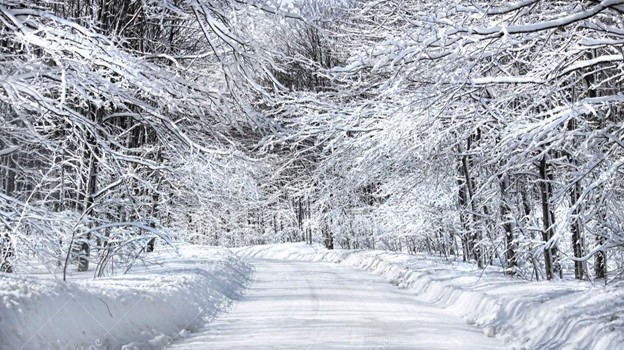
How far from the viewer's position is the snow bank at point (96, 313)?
5277 millimetres

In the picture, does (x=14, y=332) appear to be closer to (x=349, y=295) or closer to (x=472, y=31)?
(x=472, y=31)

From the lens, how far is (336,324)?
7.92 m

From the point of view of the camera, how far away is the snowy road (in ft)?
21.8

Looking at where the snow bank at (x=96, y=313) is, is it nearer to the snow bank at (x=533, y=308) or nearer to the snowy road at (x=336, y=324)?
the snowy road at (x=336, y=324)

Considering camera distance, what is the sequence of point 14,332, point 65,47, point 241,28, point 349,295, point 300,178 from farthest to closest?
1. point 300,178
2. point 349,295
3. point 241,28
4. point 14,332
5. point 65,47

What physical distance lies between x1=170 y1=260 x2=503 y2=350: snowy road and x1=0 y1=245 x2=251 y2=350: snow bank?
0.43 m

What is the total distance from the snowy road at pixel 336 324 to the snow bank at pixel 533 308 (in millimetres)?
402

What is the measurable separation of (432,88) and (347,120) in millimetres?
1797

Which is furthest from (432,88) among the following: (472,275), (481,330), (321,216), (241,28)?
(321,216)

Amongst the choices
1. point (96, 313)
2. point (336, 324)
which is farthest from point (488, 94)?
point (96, 313)

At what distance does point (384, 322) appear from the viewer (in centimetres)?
811

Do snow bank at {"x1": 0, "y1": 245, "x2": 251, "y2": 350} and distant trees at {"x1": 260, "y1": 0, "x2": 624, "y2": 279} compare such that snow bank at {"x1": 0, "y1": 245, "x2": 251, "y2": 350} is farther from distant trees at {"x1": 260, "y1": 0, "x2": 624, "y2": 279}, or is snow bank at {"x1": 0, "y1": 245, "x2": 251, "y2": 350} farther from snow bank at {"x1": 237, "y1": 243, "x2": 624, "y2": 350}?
snow bank at {"x1": 237, "y1": 243, "x2": 624, "y2": 350}

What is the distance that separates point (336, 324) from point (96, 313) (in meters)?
3.32

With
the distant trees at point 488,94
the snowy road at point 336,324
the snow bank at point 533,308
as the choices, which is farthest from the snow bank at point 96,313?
the snow bank at point 533,308
